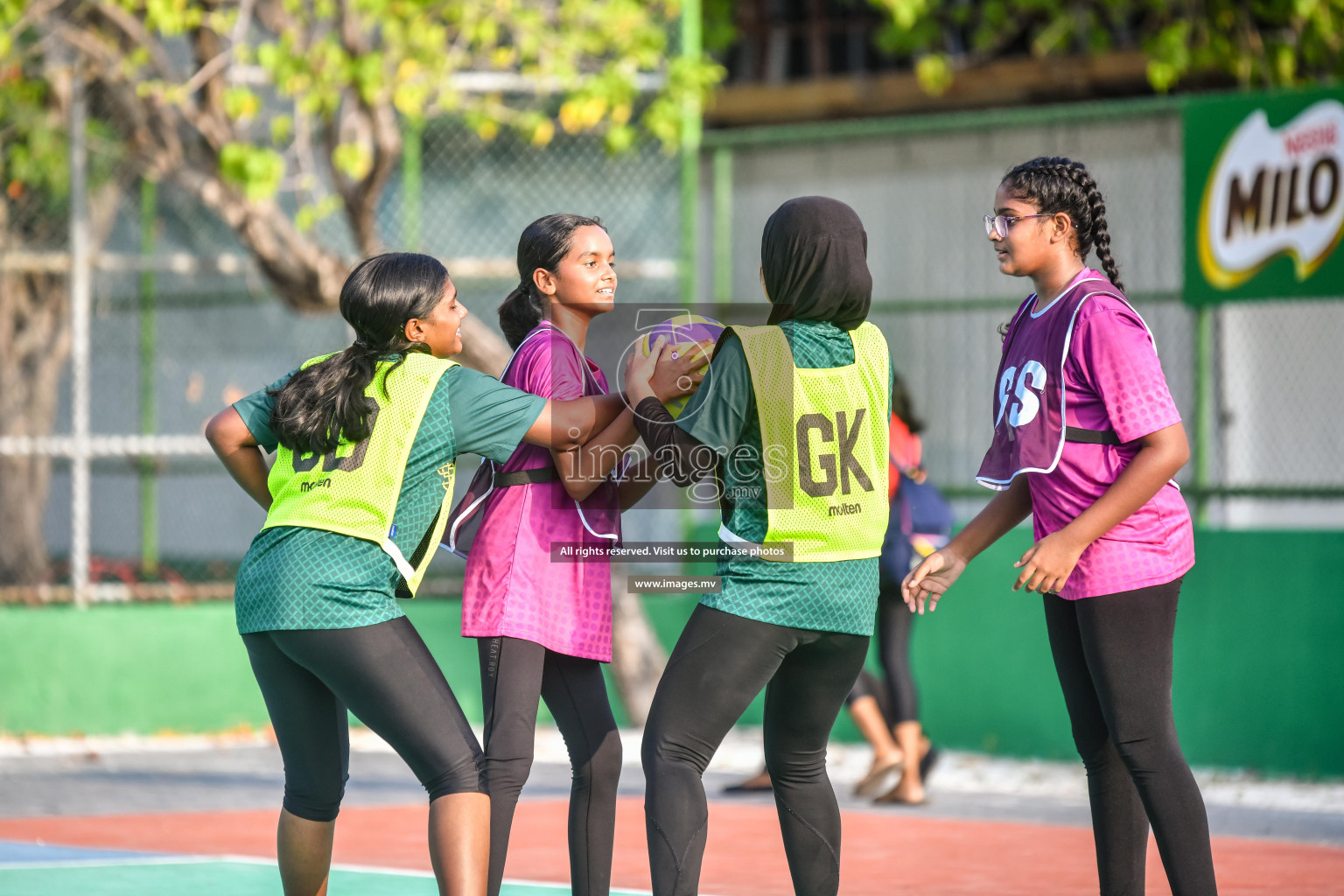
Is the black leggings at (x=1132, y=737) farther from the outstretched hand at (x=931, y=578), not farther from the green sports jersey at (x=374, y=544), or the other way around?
the green sports jersey at (x=374, y=544)

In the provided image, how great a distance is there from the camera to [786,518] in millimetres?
4438

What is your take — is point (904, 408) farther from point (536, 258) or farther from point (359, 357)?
point (359, 357)

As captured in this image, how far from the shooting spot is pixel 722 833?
7500 mm

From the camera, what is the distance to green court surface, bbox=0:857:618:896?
620cm

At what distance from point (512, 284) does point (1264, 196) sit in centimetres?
483

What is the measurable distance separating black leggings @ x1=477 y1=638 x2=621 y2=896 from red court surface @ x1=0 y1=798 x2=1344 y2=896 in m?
1.37

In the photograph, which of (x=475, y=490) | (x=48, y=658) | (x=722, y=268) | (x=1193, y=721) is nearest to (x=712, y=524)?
(x=722, y=268)

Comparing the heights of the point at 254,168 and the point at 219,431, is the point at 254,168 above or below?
above

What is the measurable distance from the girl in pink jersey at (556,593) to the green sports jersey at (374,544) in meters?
0.27

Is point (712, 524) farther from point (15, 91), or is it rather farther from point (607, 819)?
point (607, 819)

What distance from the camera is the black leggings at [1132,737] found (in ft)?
14.4

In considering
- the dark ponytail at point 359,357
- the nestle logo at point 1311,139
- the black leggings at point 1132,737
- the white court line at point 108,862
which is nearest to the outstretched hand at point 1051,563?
the black leggings at point 1132,737

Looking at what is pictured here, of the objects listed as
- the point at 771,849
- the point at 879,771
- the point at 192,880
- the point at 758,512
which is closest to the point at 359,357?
the point at 758,512

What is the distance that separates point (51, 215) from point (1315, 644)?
824 cm
